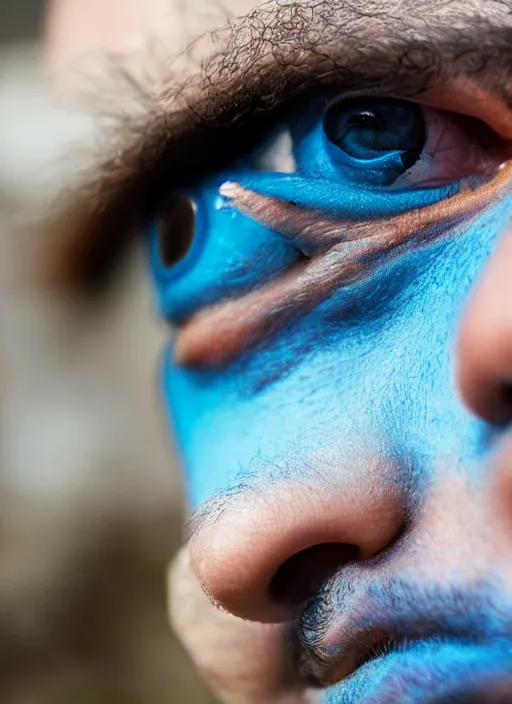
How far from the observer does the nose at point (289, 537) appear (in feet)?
1.32

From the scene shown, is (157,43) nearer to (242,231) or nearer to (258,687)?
(242,231)

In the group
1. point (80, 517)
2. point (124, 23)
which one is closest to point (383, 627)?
point (124, 23)

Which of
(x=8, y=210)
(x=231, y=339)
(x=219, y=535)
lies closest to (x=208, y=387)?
(x=231, y=339)

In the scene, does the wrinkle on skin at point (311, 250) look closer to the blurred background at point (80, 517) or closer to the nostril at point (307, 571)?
the nostril at point (307, 571)

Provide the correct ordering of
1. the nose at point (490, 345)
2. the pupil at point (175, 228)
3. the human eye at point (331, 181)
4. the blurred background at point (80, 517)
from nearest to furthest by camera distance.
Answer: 1. the nose at point (490, 345)
2. the human eye at point (331, 181)
3. the pupil at point (175, 228)
4. the blurred background at point (80, 517)

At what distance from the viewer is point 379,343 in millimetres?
454

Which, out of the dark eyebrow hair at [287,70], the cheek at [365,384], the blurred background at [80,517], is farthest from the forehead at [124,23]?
the blurred background at [80,517]

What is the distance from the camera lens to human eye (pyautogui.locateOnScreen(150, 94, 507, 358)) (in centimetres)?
46

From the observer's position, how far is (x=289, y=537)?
413 mm

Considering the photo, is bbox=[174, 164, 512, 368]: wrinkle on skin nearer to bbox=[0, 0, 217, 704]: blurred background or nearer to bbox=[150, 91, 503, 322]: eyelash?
bbox=[150, 91, 503, 322]: eyelash

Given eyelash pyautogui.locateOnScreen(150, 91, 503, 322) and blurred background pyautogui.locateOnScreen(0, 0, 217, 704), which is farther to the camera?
blurred background pyautogui.locateOnScreen(0, 0, 217, 704)

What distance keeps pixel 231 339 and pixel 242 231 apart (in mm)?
77

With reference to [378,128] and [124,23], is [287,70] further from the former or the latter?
[124,23]

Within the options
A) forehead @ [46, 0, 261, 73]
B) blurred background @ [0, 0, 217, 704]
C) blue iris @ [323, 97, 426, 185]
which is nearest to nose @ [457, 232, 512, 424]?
blue iris @ [323, 97, 426, 185]
